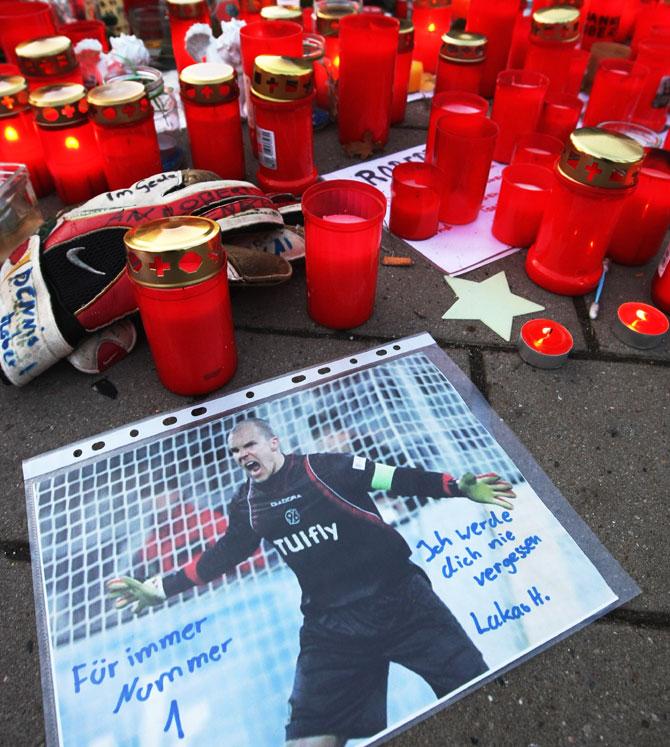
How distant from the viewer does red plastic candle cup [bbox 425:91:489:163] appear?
109 centimetres

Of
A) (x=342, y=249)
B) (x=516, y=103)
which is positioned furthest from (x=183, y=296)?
(x=516, y=103)

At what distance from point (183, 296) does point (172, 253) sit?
0.17 ft

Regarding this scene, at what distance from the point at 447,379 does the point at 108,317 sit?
469mm

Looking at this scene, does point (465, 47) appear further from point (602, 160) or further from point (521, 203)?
point (602, 160)

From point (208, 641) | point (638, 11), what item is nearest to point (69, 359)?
point (208, 641)

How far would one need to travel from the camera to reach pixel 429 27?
151 cm

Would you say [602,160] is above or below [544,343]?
above

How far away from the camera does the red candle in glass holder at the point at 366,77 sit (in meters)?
A: 1.07

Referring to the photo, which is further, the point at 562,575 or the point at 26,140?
the point at 26,140

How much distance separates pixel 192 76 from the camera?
0.98 meters

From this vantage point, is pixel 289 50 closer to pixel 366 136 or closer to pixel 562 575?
pixel 366 136

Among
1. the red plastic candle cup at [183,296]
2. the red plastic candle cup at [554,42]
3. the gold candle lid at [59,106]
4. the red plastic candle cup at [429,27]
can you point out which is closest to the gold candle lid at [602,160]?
the red plastic candle cup at [183,296]

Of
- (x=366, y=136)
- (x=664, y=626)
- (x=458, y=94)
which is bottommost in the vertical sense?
(x=664, y=626)

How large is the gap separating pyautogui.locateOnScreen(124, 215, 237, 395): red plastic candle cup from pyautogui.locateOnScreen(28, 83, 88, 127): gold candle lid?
1.51 ft
